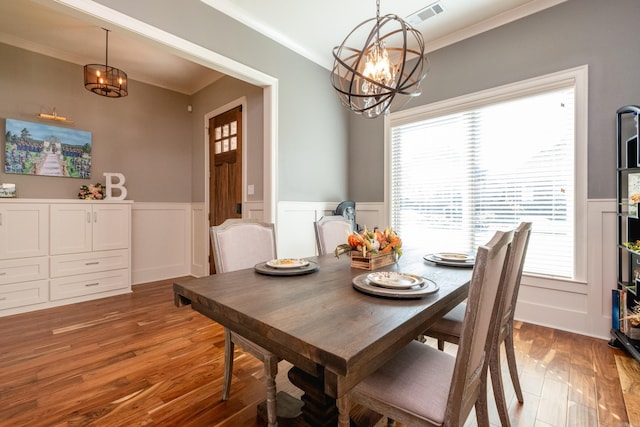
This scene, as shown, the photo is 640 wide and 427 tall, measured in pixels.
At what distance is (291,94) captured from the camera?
320 cm

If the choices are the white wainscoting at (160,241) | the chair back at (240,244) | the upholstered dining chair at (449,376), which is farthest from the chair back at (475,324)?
the white wainscoting at (160,241)

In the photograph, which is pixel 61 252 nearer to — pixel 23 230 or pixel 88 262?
pixel 88 262

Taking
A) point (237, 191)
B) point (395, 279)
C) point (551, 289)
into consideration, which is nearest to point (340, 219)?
point (395, 279)

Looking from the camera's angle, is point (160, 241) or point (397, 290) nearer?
point (397, 290)

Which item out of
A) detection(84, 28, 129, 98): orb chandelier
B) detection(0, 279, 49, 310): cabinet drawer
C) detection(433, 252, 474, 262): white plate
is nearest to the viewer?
detection(433, 252, 474, 262): white plate

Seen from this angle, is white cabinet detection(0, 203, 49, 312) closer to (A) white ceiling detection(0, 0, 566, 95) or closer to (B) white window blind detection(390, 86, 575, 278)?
(A) white ceiling detection(0, 0, 566, 95)

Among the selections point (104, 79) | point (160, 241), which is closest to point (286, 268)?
point (104, 79)

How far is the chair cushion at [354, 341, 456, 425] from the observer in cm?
88

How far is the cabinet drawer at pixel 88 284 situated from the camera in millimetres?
3162

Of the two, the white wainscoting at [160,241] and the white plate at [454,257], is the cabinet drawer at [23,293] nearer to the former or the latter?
the white wainscoting at [160,241]

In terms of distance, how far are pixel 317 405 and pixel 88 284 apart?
347 centimetres

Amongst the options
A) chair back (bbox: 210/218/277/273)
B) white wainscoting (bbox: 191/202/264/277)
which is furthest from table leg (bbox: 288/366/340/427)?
white wainscoting (bbox: 191/202/264/277)

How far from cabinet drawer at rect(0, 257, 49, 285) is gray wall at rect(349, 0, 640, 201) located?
4.68 metres

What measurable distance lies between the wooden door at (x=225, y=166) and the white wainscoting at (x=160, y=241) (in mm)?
760
